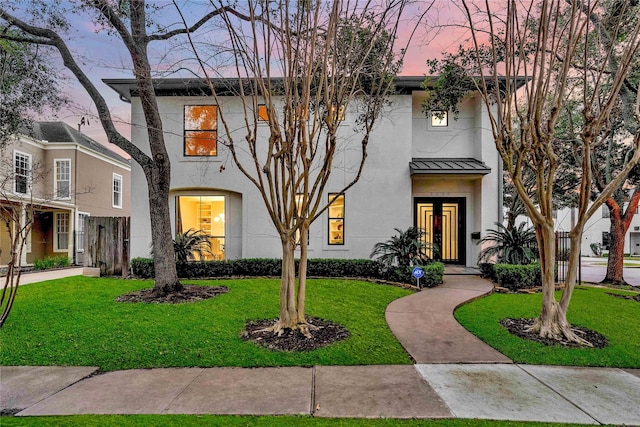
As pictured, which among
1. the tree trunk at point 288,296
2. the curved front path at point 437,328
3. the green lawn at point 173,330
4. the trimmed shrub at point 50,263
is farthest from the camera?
the trimmed shrub at point 50,263

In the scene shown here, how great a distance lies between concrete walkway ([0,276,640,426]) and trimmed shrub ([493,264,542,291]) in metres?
4.74

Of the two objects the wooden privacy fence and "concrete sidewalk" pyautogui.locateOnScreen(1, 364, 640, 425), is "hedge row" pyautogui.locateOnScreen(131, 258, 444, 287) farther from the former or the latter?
"concrete sidewalk" pyautogui.locateOnScreen(1, 364, 640, 425)

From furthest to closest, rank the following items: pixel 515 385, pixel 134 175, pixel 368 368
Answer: pixel 134 175, pixel 368 368, pixel 515 385

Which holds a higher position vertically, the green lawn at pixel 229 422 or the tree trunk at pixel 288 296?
the tree trunk at pixel 288 296

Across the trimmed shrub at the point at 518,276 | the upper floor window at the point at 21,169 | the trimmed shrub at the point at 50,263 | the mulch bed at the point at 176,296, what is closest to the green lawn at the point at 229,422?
the mulch bed at the point at 176,296

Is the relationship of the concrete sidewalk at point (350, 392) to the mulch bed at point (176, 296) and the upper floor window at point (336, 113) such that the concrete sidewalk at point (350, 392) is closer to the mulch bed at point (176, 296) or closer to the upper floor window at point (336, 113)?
the mulch bed at point (176, 296)

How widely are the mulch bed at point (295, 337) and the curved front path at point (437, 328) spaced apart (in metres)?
1.00

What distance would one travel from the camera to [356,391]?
353 cm

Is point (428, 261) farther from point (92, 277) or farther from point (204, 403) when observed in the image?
point (92, 277)

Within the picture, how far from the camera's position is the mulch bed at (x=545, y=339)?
4.99 m

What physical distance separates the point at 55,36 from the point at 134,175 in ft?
14.3

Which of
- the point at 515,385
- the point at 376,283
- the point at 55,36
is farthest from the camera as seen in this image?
the point at 376,283

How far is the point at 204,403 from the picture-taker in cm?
327

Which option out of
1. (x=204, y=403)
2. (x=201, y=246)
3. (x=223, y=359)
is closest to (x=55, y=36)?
(x=201, y=246)
